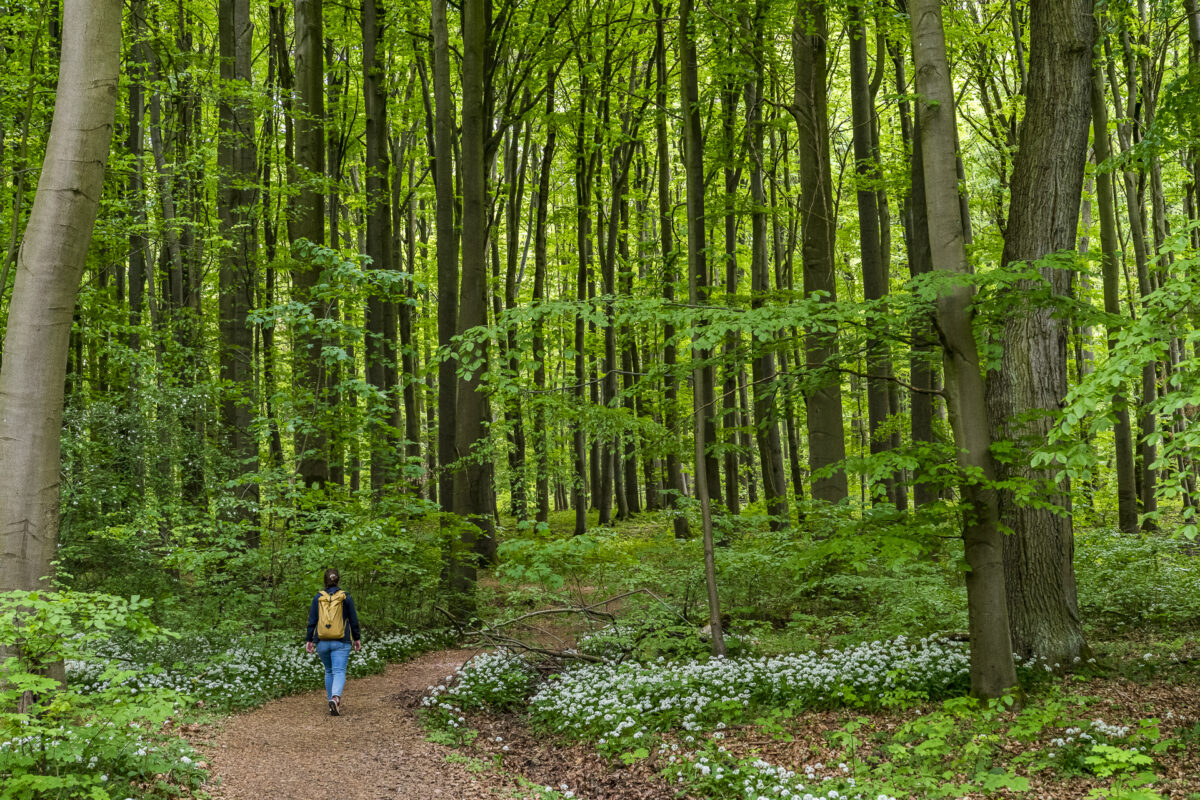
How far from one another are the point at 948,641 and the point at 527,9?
15.3 meters

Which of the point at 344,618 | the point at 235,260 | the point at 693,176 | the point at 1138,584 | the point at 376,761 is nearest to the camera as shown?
the point at 376,761

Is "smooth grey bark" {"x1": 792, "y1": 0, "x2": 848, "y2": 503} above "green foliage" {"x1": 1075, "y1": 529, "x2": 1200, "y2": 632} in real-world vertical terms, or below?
above

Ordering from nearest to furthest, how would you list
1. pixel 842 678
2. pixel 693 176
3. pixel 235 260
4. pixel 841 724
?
pixel 841 724 < pixel 842 678 < pixel 693 176 < pixel 235 260

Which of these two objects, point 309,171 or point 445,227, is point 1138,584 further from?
point 309,171

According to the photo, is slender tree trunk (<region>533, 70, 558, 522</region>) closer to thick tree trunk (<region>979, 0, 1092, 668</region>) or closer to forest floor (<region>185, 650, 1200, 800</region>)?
forest floor (<region>185, 650, 1200, 800</region>)

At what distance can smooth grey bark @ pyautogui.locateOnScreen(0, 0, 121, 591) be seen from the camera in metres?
5.55

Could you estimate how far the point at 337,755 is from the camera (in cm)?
757

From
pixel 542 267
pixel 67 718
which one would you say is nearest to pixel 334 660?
pixel 67 718

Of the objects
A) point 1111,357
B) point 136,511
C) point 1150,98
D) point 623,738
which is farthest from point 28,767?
point 1150,98

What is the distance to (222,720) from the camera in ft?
27.5

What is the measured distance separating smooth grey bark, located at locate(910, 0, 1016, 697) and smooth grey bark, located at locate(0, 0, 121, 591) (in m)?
7.00

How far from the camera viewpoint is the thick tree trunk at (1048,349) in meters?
7.38

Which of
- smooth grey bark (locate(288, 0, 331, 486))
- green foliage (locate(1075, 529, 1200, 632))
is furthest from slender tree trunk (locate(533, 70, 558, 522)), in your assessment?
green foliage (locate(1075, 529, 1200, 632))

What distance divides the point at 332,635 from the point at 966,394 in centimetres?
757
